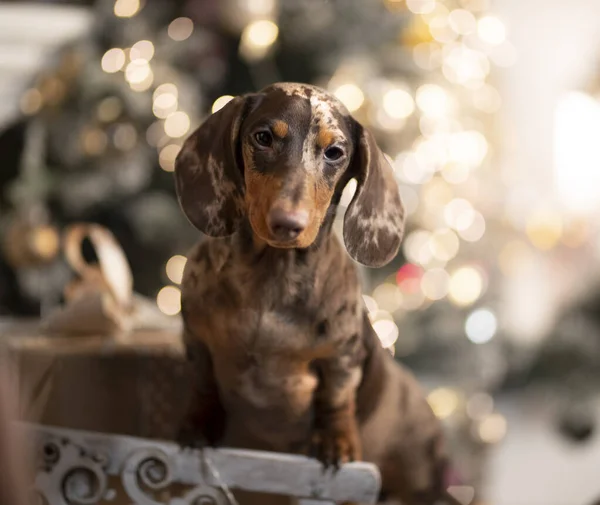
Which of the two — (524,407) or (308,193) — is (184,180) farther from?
(524,407)

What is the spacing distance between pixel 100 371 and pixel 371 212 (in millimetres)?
283

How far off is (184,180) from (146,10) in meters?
1.06

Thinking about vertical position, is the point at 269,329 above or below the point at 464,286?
above

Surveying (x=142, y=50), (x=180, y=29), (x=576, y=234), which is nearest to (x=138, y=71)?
(x=142, y=50)

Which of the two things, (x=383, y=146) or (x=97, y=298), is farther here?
(x=383, y=146)

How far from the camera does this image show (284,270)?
48 centimetres

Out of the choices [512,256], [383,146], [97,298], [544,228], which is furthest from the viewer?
[544,228]

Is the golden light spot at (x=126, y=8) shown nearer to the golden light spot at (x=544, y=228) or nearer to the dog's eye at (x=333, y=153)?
the dog's eye at (x=333, y=153)

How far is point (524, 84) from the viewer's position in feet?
6.96

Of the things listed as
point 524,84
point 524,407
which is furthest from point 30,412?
point 524,84

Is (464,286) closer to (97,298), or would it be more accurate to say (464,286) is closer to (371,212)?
(97,298)

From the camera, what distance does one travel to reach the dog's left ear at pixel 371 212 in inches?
18.0

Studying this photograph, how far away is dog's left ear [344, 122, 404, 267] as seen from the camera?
46 centimetres

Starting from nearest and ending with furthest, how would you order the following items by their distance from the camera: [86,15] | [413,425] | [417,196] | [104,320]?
[413,425] → [104,320] → [417,196] → [86,15]
